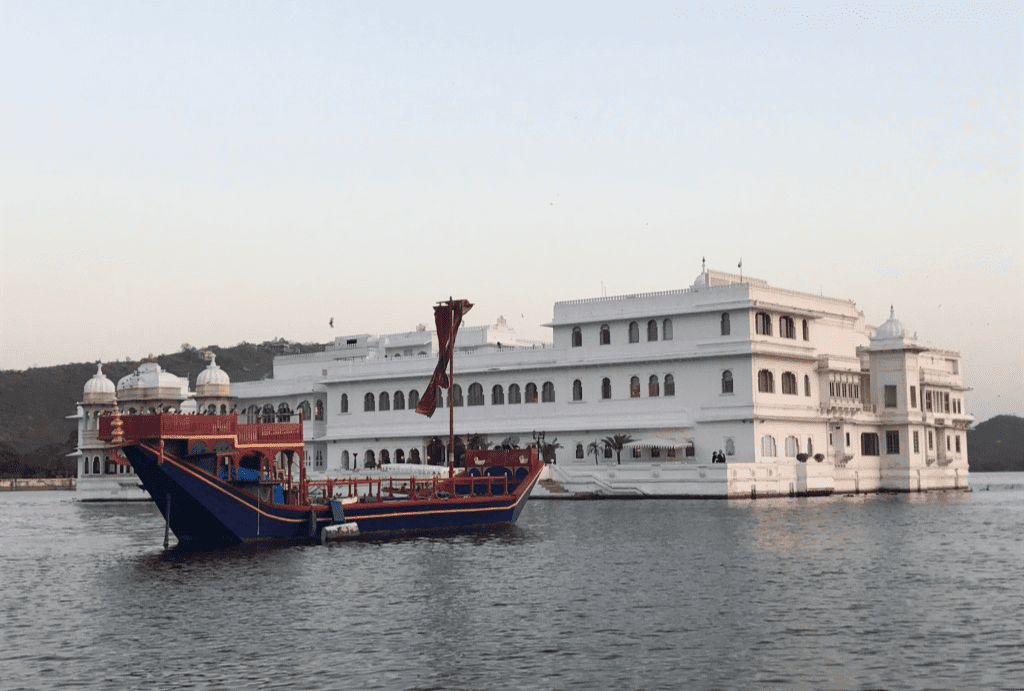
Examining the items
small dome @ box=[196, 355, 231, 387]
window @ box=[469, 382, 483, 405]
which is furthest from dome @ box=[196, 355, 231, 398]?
window @ box=[469, 382, 483, 405]

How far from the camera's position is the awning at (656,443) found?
74188 mm

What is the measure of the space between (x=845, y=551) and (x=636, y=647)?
1648 cm

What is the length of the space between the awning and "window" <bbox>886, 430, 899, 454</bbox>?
13889 mm

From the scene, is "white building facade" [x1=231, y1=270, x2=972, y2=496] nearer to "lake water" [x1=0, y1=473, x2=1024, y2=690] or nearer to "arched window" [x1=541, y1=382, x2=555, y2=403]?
"arched window" [x1=541, y1=382, x2=555, y2=403]

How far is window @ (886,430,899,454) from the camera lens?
263 ft

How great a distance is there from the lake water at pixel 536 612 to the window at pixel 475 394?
1530 inches

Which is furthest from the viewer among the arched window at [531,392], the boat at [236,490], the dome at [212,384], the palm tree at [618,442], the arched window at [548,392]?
the dome at [212,384]

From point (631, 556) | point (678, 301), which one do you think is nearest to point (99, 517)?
point (678, 301)

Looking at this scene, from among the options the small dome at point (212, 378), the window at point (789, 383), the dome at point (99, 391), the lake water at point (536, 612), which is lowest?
the lake water at point (536, 612)

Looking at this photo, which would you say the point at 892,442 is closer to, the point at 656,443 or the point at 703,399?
the point at 703,399

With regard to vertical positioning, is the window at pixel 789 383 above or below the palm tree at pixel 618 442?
above

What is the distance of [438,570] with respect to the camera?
3441 centimetres

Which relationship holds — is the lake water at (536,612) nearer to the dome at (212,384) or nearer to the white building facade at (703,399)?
the white building facade at (703,399)

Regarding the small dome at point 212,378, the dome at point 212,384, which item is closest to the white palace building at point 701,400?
the dome at point 212,384
